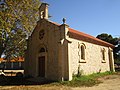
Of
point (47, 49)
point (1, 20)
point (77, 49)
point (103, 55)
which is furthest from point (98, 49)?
point (1, 20)

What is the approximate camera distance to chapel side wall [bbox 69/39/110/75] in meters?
19.7

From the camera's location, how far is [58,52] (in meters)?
18.4

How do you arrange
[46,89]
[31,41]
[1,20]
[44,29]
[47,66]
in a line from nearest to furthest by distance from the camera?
[46,89]
[1,20]
[47,66]
[44,29]
[31,41]

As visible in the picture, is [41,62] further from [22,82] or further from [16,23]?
[16,23]

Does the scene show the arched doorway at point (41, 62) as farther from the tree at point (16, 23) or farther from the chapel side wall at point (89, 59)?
the chapel side wall at point (89, 59)

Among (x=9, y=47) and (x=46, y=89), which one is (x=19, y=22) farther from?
(x=46, y=89)

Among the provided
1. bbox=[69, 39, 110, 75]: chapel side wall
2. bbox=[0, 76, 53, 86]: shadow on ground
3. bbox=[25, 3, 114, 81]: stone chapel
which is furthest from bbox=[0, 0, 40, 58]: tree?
bbox=[69, 39, 110, 75]: chapel side wall

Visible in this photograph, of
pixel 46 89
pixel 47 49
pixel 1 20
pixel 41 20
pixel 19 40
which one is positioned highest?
pixel 41 20

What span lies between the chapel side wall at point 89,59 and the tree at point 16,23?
6.43m

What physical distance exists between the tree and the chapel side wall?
6.43 m

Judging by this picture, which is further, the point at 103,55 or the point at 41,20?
the point at 103,55

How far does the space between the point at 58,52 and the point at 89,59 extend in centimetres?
623

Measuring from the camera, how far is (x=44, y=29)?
21.1 meters

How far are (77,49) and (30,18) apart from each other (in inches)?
302
